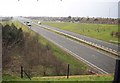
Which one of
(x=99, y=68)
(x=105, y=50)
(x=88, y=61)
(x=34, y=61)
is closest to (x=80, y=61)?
(x=88, y=61)

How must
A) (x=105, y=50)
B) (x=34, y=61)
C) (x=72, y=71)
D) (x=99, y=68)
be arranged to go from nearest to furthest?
(x=72, y=71) → (x=99, y=68) → (x=34, y=61) → (x=105, y=50)

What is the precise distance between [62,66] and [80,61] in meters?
4.75

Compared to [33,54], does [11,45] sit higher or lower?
higher

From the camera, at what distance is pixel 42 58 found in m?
27.4

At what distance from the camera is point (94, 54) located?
108 feet

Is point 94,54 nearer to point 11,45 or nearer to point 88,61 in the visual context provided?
point 88,61

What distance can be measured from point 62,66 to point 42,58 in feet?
15.2

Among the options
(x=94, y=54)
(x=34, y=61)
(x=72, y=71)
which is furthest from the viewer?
(x=94, y=54)

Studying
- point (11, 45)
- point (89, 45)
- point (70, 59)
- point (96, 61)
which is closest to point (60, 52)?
point (70, 59)

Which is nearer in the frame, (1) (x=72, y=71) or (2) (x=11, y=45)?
(2) (x=11, y=45)

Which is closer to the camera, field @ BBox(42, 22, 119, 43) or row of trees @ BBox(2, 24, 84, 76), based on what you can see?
row of trees @ BBox(2, 24, 84, 76)

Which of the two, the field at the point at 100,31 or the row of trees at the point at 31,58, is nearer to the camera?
the row of trees at the point at 31,58

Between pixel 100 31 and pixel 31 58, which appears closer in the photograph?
pixel 31 58

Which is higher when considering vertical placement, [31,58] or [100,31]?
[100,31]
